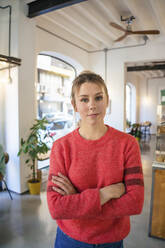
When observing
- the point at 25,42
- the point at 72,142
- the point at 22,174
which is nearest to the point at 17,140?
the point at 22,174

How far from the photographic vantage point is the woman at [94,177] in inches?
37.2

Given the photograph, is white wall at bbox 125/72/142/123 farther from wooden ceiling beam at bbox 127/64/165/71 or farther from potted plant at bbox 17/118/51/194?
potted plant at bbox 17/118/51/194

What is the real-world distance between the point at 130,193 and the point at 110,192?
0.38 ft

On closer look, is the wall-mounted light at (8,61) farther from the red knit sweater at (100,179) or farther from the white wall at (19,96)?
the red knit sweater at (100,179)

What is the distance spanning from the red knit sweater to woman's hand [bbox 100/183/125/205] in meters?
0.03

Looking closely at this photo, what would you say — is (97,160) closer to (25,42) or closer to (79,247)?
(79,247)

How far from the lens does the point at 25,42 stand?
11.8 feet

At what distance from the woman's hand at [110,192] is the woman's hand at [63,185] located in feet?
0.50

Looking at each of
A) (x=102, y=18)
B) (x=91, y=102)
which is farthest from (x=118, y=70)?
(x=91, y=102)

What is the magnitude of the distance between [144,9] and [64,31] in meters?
2.11

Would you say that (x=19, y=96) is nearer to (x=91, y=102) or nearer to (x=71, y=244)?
(x=91, y=102)

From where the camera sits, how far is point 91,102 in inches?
39.1

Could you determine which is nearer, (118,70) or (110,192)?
(110,192)

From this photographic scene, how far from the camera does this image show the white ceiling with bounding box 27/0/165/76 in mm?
3797
